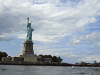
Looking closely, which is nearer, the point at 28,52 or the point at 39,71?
the point at 39,71

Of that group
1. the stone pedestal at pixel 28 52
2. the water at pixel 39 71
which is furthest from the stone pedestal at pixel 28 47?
the water at pixel 39 71

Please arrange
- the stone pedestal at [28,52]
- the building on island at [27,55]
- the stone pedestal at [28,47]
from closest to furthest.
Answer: the building on island at [27,55]
the stone pedestal at [28,52]
the stone pedestal at [28,47]

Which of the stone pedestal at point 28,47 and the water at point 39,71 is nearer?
the water at point 39,71

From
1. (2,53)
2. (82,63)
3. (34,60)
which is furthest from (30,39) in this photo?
(82,63)

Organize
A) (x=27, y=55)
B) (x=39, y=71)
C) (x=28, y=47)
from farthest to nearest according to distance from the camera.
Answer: (x=28, y=47)
(x=27, y=55)
(x=39, y=71)

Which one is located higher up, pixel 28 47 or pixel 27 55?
pixel 28 47

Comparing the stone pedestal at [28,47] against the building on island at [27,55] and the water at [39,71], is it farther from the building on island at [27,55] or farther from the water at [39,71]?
the water at [39,71]

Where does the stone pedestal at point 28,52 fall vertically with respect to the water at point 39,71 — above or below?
above

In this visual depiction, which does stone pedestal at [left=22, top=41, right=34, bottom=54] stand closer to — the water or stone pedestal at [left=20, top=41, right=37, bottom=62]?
stone pedestal at [left=20, top=41, right=37, bottom=62]

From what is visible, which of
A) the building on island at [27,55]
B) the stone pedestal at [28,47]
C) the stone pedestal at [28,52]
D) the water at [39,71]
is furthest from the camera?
the stone pedestal at [28,47]

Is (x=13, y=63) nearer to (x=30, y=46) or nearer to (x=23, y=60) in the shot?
(x=23, y=60)

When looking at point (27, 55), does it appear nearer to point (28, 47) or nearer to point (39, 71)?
point (28, 47)

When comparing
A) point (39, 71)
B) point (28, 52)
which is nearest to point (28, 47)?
point (28, 52)

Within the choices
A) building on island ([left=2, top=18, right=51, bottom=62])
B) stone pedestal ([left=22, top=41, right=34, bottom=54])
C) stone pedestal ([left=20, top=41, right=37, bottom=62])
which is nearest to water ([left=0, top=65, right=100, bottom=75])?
building on island ([left=2, top=18, right=51, bottom=62])
